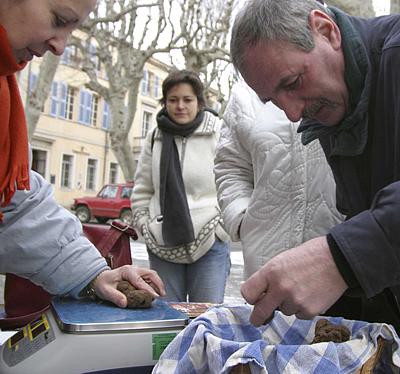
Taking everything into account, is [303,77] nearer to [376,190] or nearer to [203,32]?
[376,190]

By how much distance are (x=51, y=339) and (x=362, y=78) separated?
836 millimetres

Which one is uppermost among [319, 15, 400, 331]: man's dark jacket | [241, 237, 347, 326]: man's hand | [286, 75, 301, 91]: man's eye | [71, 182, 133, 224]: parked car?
[286, 75, 301, 91]: man's eye

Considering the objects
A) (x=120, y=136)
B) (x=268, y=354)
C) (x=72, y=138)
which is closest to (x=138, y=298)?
(x=268, y=354)

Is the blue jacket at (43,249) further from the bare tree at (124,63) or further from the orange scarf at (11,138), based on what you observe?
the bare tree at (124,63)

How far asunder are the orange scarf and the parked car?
15.0m

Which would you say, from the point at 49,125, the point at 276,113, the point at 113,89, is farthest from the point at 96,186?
the point at 276,113

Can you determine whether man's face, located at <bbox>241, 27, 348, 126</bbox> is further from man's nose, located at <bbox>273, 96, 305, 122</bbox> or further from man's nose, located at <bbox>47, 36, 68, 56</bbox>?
man's nose, located at <bbox>47, 36, 68, 56</bbox>

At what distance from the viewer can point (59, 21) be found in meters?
1.28

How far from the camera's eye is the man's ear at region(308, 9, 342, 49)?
1252 mm

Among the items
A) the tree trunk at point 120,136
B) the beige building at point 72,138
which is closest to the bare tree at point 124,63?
the tree trunk at point 120,136

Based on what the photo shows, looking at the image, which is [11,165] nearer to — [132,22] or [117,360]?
[117,360]

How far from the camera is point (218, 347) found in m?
0.84

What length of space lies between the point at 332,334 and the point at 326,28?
2.23 feet

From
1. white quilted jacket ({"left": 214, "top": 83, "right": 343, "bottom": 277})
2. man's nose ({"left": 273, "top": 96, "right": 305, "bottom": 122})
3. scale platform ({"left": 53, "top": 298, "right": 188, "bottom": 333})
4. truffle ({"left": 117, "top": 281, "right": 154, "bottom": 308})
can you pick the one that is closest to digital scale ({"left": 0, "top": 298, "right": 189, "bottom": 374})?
scale platform ({"left": 53, "top": 298, "right": 188, "bottom": 333})
